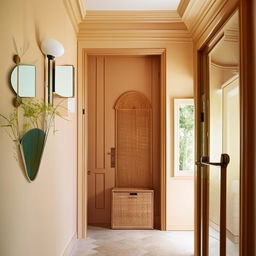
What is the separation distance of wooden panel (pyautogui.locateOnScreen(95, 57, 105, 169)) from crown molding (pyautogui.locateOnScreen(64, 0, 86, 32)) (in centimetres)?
94

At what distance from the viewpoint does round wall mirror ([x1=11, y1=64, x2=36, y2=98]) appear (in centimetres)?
181

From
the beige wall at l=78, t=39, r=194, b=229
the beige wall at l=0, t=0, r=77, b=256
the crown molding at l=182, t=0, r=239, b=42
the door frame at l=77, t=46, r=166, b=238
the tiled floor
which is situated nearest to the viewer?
the beige wall at l=0, t=0, r=77, b=256

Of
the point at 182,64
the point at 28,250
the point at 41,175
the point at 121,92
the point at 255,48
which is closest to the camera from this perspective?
the point at 255,48

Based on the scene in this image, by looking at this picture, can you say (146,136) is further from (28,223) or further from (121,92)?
(28,223)

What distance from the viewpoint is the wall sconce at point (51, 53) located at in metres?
2.40

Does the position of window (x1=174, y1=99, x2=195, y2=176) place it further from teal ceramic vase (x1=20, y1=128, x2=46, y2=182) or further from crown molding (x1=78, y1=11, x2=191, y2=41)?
teal ceramic vase (x1=20, y1=128, x2=46, y2=182)

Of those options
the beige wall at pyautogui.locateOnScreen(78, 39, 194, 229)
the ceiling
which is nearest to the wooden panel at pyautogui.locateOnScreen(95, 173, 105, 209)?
the beige wall at pyautogui.locateOnScreen(78, 39, 194, 229)

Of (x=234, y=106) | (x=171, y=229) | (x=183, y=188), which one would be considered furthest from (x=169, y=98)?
(x=234, y=106)

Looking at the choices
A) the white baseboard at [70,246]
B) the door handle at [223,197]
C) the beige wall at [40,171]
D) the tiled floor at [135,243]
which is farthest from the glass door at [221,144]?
the white baseboard at [70,246]

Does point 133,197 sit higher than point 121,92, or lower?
lower

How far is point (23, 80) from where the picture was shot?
1.91 m

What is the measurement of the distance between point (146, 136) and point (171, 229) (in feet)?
4.62

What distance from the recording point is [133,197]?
15.1 feet

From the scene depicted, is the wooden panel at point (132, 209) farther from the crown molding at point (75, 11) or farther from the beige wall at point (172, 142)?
the crown molding at point (75, 11)
